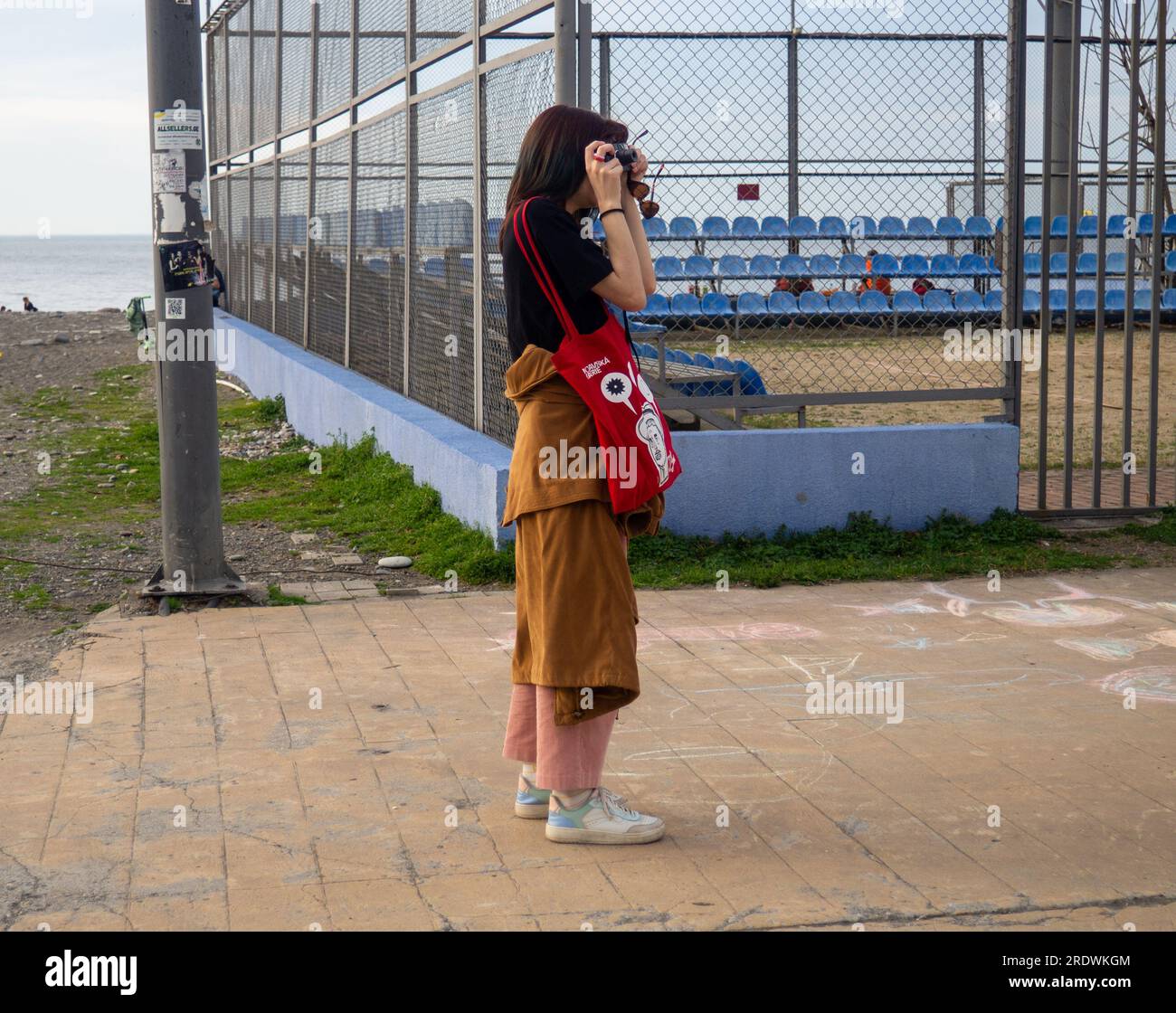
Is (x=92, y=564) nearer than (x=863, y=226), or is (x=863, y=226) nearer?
(x=92, y=564)

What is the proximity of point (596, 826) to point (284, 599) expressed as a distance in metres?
3.29

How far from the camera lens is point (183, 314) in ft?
20.9

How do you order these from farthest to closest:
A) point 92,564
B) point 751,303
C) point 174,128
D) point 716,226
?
point 716,226 → point 751,303 → point 92,564 → point 174,128

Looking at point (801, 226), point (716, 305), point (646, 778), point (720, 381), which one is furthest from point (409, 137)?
point (801, 226)

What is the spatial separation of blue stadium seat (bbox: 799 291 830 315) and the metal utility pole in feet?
26.7

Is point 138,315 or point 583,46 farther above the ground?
point 583,46

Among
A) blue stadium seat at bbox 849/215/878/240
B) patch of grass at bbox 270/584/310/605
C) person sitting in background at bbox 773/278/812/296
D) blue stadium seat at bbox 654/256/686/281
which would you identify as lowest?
patch of grass at bbox 270/584/310/605

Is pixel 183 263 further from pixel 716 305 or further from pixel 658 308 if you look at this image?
pixel 716 305

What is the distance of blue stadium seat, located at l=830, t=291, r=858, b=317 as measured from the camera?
44.8 ft

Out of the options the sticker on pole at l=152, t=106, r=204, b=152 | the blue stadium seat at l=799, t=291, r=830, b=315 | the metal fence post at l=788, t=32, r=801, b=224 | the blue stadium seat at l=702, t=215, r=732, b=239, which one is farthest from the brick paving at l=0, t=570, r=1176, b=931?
the metal fence post at l=788, t=32, r=801, b=224

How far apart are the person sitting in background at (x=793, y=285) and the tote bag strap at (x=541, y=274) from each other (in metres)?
12.6

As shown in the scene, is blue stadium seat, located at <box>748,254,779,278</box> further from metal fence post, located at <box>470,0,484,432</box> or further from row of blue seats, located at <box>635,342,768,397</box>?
metal fence post, located at <box>470,0,484,432</box>
